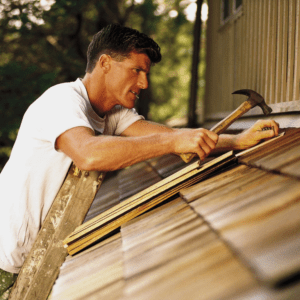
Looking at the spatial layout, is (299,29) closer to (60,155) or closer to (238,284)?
(60,155)

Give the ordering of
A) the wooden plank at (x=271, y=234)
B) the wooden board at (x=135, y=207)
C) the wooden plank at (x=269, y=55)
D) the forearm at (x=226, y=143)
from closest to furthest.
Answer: the wooden plank at (x=271, y=234) → the wooden board at (x=135, y=207) → the forearm at (x=226, y=143) → the wooden plank at (x=269, y=55)

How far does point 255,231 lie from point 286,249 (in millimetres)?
161

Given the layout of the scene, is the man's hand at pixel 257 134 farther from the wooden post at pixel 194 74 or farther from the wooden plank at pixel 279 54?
the wooden post at pixel 194 74

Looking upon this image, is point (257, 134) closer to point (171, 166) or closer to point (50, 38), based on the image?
point (171, 166)

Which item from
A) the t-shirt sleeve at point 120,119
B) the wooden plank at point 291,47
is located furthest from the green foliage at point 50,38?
the wooden plank at point 291,47

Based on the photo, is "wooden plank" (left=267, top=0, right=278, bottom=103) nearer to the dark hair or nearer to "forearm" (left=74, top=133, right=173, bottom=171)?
the dark hair

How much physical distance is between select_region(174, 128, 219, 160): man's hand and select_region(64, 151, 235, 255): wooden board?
80 millimetres

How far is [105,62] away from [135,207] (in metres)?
1.30

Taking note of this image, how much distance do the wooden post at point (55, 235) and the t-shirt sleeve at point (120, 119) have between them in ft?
2.85

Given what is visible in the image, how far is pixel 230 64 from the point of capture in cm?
553

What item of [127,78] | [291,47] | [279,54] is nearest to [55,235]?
[127,78]

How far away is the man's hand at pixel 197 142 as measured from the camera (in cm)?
201

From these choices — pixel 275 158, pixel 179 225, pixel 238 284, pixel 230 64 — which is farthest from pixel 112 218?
pixel 230 64

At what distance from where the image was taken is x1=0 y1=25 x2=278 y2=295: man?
2.03 m
